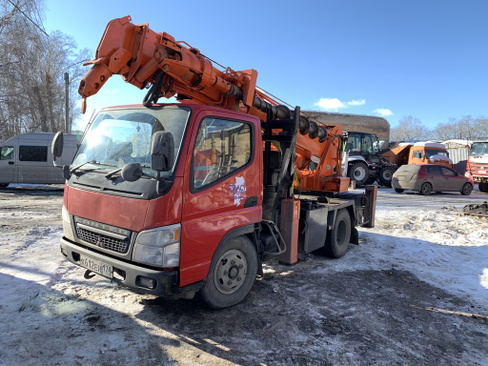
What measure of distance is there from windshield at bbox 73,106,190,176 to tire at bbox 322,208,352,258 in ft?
12.6

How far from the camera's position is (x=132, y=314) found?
3.66 meters

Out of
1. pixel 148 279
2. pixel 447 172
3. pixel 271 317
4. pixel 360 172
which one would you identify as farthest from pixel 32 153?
pixel 447 172

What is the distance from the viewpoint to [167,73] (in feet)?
12.8

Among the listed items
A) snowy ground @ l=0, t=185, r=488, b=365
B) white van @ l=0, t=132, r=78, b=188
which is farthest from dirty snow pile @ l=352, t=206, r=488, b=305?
white van @ l=0, t=132, r=78, b=188

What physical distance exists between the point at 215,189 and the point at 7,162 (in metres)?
14.0

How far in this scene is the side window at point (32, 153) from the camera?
13828 mm

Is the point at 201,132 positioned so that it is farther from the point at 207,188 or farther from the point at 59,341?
the point at 59,341

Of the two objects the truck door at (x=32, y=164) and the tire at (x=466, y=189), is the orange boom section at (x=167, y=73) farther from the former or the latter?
the tire at (x=466, y=189)

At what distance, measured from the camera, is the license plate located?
10.9 ft

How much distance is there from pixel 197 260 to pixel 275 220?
185cm

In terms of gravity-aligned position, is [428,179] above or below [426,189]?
above

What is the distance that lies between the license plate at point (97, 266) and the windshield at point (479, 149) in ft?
69.2

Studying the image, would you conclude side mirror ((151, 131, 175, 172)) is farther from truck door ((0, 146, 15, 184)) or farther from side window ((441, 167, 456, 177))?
side window ((441, 167, 456, 177))

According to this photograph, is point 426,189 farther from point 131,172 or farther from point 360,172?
point 131,172
